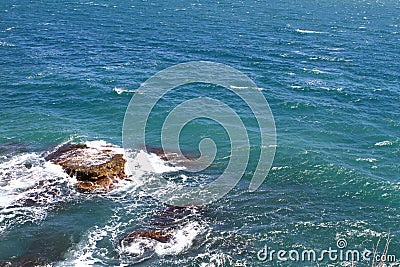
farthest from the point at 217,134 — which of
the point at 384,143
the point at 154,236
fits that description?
the point at 154,236

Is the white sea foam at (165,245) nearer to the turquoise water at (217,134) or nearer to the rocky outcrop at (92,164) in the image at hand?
the turquoise water at (217,134)

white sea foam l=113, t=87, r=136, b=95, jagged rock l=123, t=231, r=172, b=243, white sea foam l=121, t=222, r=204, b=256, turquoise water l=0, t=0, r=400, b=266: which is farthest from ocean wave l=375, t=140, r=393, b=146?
white sea foam l=113, t=87, r=136, b=95

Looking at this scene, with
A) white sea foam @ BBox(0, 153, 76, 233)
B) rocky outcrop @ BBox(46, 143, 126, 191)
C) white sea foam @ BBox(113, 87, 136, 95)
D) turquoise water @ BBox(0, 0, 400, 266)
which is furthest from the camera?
white sea foam @ BBox(113, 87, 136, 95)

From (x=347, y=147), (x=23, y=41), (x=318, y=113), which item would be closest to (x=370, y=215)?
(x=347, y=147)

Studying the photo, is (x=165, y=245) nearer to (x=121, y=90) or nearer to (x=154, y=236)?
(x=154, y=236)

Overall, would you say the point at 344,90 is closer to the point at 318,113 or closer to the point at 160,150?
the point at 318,113

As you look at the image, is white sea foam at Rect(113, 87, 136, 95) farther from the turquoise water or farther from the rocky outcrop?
the rocky outcrop
